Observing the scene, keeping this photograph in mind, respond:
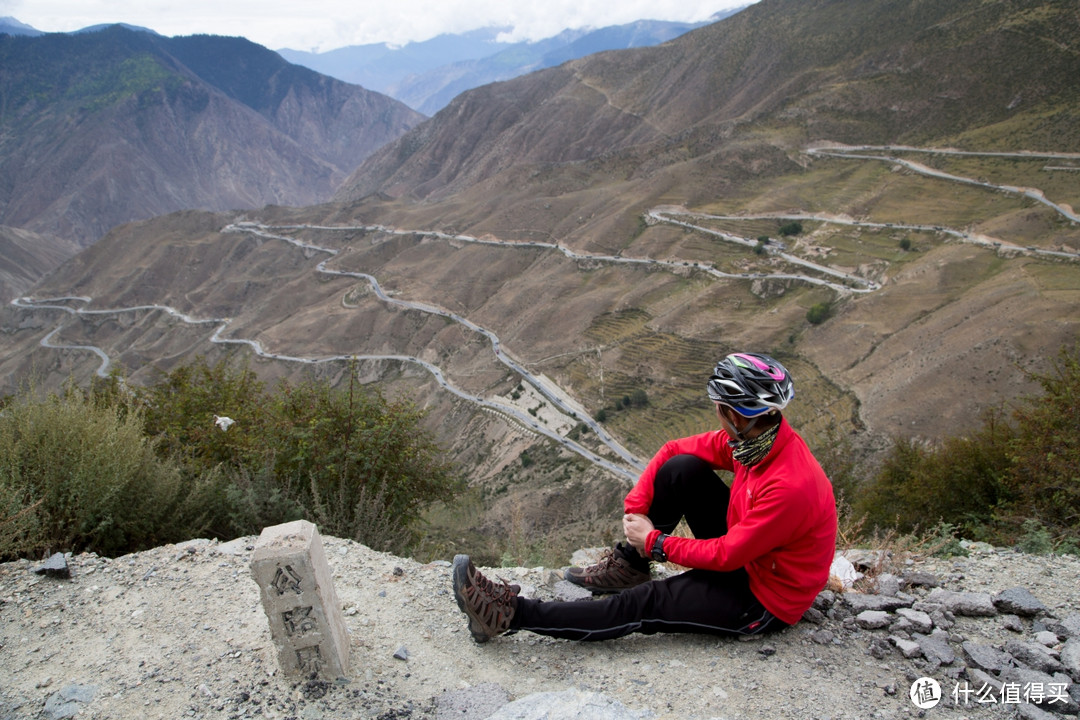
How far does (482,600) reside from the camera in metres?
3.94

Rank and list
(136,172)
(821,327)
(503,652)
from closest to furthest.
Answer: (503,652) < (821,327) < (136,172)

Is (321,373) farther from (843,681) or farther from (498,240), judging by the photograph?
(843,681)

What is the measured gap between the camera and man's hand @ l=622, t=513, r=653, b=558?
4.01 meters

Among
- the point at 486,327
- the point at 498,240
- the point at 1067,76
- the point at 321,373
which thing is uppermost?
the point at 1067,76

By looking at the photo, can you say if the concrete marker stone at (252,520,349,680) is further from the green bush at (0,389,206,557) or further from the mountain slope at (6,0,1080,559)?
the mountain slope at (6,0,1080,559)

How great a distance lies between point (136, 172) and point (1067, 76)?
16999 centimetres

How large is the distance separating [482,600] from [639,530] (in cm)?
107

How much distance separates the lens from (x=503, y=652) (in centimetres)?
412

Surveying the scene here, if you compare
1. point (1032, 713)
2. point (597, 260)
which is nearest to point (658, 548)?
point (1032, 713)

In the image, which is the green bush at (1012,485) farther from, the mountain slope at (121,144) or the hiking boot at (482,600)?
the mountain slope at (121,144)

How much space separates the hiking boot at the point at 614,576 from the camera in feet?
14.7

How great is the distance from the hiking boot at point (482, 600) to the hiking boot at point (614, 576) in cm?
81

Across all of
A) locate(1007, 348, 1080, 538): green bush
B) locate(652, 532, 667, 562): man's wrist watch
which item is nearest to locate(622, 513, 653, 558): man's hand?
locate(652, 532, 667, 562): man's wrist watch

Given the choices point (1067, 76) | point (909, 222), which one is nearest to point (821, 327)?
point (909, 222)
